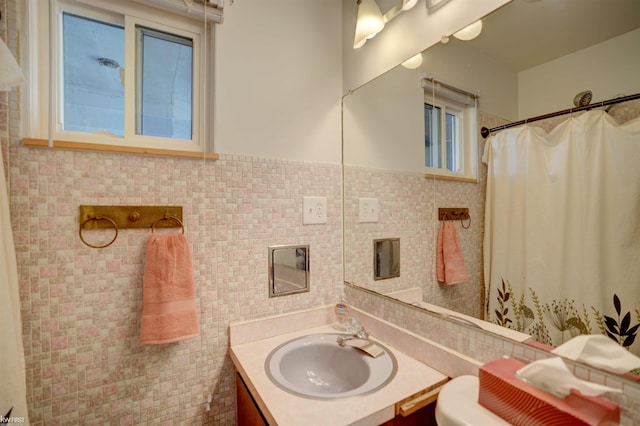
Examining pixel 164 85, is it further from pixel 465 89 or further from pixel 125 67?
pixel 465 89

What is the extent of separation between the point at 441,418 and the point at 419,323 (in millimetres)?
378

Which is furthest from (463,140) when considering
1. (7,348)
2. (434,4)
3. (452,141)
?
(7,348)

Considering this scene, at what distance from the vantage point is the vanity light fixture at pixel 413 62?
3.55 feet

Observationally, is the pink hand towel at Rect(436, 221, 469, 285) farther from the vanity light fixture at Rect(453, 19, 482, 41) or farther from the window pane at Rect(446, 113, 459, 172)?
the vanity light fixture at Rect(453, 19, 482, 41)

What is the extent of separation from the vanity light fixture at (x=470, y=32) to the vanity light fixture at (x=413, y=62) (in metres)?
0.15

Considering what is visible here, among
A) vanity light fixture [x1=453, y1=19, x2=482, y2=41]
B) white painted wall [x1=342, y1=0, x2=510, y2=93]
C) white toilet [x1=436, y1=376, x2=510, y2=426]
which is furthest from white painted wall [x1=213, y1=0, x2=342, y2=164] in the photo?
white toilet [x1=436, y1=376, x2=510, y2=426]

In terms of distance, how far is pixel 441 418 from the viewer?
0.67 metres

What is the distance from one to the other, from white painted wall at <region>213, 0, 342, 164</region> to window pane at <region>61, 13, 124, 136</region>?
0.35 metres

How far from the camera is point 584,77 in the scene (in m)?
0.66

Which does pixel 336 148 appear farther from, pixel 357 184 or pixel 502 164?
pixel 502 164

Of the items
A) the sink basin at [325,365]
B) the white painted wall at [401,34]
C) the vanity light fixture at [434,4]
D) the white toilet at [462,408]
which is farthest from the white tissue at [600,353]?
the vanity light fixture at [434,4]

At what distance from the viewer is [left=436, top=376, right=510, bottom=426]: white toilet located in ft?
2.06

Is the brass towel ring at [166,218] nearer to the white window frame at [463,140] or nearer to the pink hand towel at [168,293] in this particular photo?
the pink hand towel at [168,293]

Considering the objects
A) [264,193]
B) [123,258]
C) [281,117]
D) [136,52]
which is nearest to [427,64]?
[281,117]
